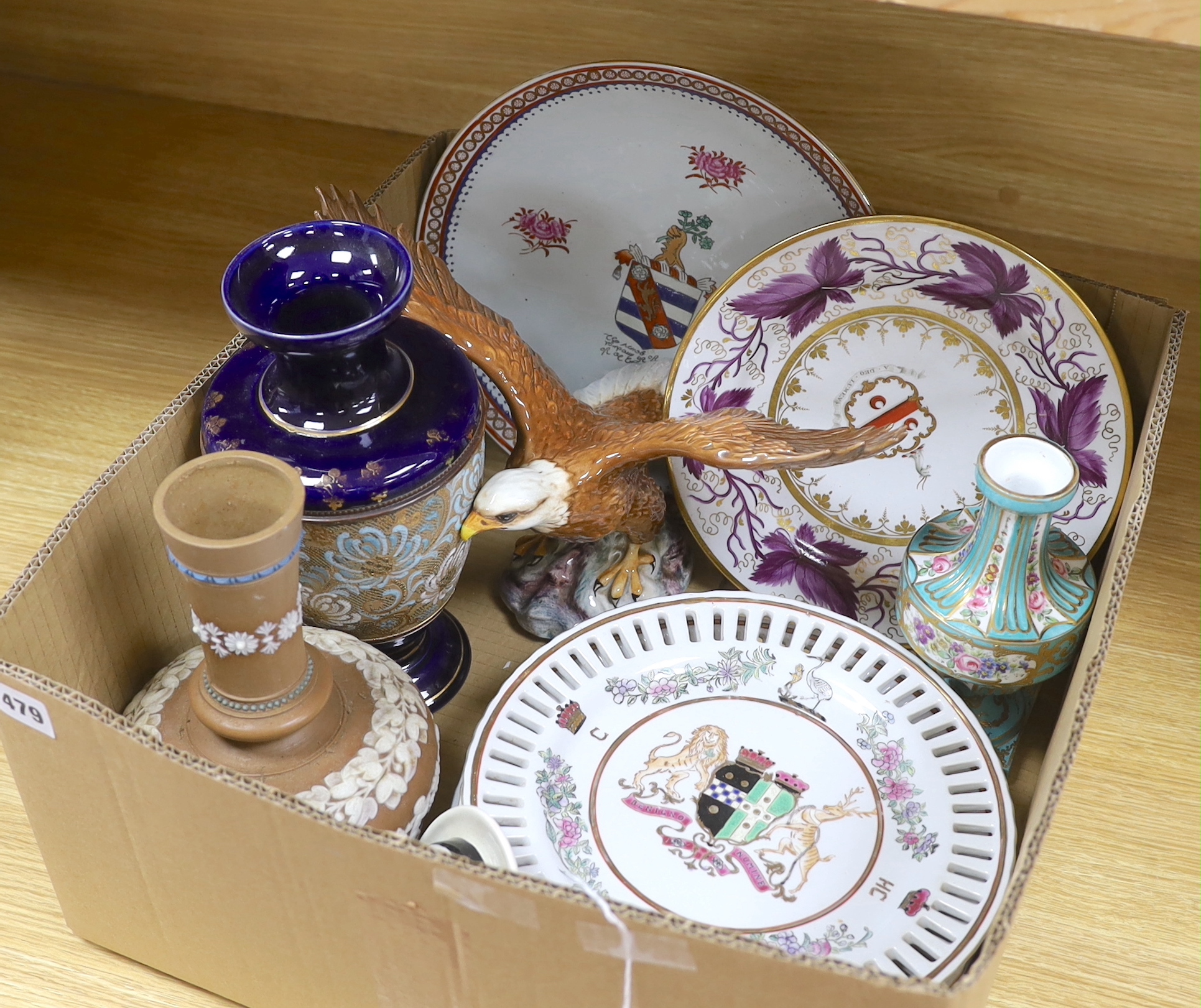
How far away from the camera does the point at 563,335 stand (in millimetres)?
908

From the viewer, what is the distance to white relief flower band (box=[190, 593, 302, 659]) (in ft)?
1.81

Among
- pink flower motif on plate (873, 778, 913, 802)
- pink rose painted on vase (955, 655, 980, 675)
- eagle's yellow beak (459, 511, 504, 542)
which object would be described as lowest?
pink flower motif on plate (873, 778, 913, 802)

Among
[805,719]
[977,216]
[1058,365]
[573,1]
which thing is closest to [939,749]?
[805,719]

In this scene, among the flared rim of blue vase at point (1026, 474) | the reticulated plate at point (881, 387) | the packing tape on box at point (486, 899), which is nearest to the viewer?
the packing tape on box at point (486, 899)

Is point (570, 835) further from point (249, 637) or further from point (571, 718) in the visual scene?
point (249, 637)

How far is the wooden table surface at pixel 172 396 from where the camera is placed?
26.3 inches

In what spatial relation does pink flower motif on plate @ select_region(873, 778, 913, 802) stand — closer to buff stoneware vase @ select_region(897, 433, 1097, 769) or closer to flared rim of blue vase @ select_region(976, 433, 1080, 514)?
buff stoneware vase @ select_region(897, 433, 1097, 769)

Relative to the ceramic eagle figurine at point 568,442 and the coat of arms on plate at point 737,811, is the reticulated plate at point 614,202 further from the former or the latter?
the coat of arms on plate at point 737,811

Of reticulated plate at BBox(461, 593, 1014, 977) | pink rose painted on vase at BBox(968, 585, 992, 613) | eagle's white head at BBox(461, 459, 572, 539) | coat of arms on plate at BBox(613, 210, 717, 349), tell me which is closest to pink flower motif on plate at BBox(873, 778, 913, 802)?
reticulated plate at BBox(461, 593, 1014, 977)

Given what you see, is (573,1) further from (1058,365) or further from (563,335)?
(1058,365)

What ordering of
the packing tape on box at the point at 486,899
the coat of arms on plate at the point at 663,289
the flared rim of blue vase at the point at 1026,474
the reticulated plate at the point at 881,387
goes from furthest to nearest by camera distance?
the coat of arms on plate at the point at 663,289 → the reticulated plate at the point at 881,387 → the flared rim of blue vase at the point at 1026,474 → the packing tape on box at the point at 486,899

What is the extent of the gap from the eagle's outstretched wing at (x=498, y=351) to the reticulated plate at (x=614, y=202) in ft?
0.46

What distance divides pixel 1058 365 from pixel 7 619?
61 cm

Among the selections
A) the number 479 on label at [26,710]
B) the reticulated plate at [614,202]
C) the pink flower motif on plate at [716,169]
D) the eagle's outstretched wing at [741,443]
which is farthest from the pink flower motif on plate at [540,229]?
the number 479 on label at [26,710]
